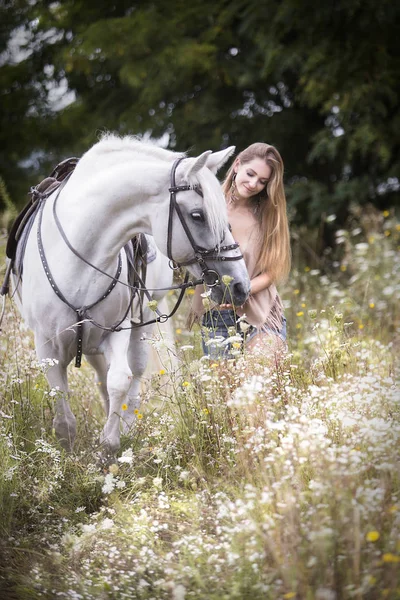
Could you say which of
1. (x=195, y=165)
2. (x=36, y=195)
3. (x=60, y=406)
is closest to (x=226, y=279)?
(x=195, y=165)

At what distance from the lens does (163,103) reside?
33.6ft

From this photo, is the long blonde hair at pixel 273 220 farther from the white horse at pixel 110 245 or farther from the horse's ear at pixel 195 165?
the horse's ear at pixel 195 165

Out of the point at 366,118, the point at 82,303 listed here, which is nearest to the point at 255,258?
the point at 82,303

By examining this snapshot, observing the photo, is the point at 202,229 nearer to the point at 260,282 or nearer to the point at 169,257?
the point at 169,257

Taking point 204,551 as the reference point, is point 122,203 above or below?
above

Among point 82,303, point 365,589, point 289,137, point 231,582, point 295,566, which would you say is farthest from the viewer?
point 289,137

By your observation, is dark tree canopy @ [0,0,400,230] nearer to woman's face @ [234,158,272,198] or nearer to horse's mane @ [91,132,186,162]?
woman's face @ [234,158,272,198]

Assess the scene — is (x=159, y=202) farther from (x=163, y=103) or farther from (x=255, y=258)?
(x=163, y=103)

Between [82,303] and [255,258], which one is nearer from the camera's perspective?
[82,303]

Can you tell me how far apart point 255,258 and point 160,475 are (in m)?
1.56

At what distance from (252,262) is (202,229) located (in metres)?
0.99

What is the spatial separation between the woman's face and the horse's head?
72cm

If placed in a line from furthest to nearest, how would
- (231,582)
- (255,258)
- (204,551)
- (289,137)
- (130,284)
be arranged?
(289,137), (255,258), (130,284), (204,551), (231,582)

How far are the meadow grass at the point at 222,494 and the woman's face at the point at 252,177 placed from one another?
1100 millimetres
